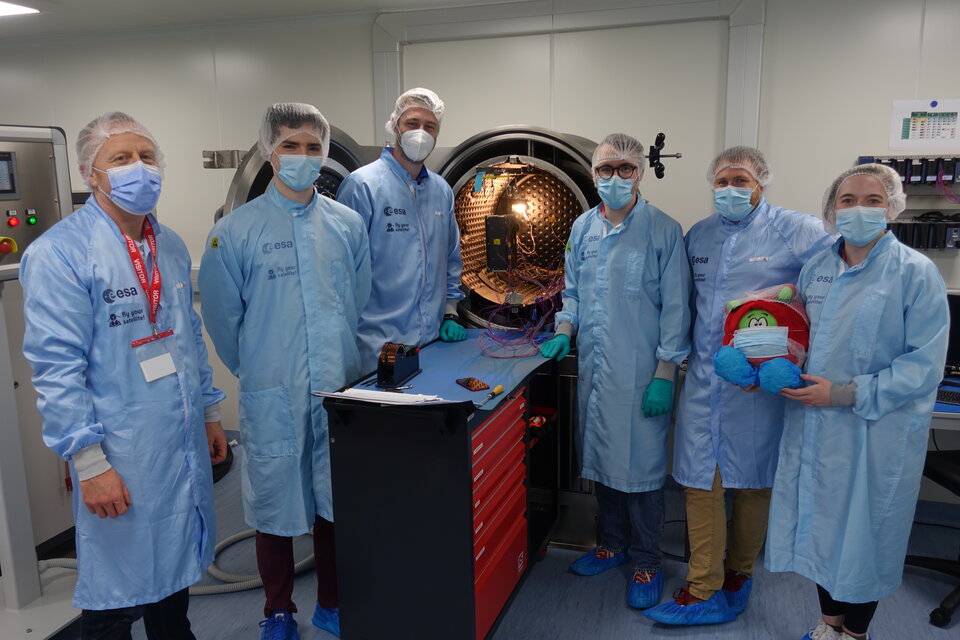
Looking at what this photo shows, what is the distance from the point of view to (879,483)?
1.97 m

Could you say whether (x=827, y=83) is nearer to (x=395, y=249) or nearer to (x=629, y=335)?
(x=629, y=335)

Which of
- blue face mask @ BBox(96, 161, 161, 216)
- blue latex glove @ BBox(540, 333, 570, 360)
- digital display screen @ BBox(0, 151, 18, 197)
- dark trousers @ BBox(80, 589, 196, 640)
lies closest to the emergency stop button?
digital display screen @ BBox(0, 151, 18, 197)

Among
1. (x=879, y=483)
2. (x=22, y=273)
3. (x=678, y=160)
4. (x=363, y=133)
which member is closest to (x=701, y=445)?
(x=879, y=483)

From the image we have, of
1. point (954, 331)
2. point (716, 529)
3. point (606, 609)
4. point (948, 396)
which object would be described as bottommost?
point (606, 609)

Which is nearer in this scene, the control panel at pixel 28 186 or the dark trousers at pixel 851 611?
the dark trousers at pixel 851 611

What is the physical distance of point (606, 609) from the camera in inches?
103

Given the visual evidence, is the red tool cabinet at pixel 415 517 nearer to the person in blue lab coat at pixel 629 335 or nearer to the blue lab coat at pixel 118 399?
the blue lab coat at pixel 118 399

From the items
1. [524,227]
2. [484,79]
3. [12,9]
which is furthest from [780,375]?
[12,9]

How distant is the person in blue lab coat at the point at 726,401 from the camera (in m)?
2.30

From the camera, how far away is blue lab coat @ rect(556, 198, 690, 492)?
247cm

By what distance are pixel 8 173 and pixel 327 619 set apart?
1.99 m

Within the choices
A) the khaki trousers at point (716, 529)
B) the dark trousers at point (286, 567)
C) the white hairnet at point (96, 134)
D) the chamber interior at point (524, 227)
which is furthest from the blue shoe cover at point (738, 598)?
the white hairnet at point (96, 134)

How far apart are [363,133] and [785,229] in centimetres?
233

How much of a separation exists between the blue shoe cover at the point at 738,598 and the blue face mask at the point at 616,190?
1.45 m
